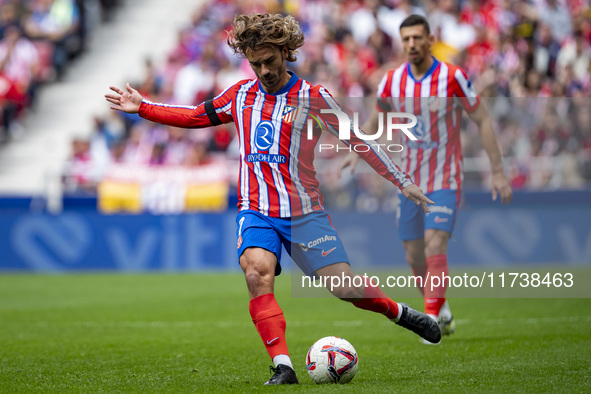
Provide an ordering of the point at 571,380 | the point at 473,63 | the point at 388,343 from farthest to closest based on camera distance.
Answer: the point at 473,63 < the point at 388,343 < the point at 571,380

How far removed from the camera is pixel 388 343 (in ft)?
25.2

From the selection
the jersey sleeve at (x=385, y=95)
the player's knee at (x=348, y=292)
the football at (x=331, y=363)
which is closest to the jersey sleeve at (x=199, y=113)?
the player's knee at (x=348, y=292)

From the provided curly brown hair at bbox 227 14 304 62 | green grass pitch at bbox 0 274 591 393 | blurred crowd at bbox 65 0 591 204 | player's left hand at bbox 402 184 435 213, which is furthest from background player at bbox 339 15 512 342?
blurred crowd at bbox 65 0 591 204

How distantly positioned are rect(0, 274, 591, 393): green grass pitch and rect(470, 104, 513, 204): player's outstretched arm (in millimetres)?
1236

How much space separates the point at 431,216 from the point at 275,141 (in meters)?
2.31

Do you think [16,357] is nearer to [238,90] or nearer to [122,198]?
[238,90]

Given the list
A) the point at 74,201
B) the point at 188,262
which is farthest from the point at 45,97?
the point at 188,262

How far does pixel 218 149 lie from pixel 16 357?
10863 millimetres

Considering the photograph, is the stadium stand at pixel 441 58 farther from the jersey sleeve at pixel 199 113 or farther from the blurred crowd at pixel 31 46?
the jersey sleeve at pixel 199 113

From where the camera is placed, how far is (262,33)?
18.3 feet

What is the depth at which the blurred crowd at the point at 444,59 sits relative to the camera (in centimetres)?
1471

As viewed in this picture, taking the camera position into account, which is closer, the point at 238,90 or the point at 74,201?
the point at 238,90

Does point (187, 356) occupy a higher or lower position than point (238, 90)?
lower

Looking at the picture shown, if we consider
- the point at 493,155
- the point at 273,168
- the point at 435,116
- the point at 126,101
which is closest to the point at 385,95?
the point at 435,116
